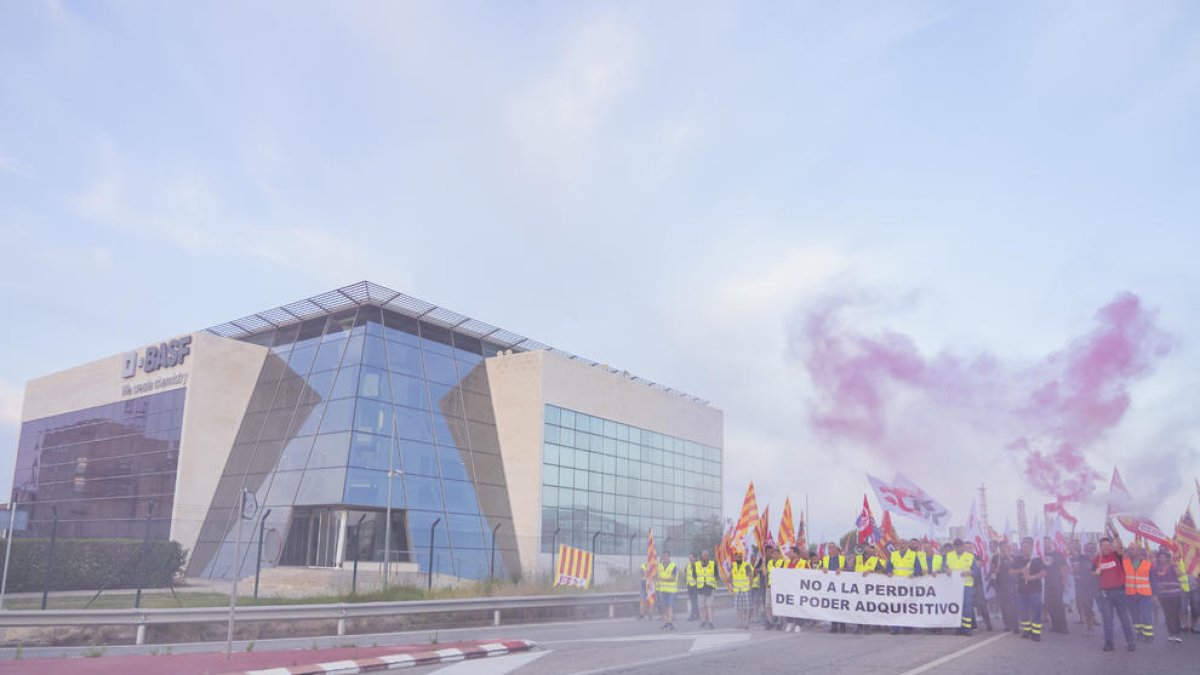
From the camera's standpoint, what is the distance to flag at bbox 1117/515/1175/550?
845 inches

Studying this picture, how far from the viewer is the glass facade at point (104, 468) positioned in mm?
38625

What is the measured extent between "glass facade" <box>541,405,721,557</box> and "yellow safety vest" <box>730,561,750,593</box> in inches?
775

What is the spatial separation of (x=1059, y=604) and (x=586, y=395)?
2888 centimetres

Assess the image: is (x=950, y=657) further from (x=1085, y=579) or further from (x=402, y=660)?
(x=1085, y=579)

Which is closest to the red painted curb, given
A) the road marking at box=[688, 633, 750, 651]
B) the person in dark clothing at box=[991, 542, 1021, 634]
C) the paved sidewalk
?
the paved sidewalk

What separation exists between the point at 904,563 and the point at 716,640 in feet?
13.7

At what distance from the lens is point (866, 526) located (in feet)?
79.2

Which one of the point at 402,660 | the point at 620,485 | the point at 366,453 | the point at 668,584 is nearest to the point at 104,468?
the point at 366,453

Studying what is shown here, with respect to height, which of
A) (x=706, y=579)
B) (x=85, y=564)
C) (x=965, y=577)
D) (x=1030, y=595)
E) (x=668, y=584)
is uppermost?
(x=965, y=577)

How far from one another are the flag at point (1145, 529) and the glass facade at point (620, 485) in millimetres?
23868

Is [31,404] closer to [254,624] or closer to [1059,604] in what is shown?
[254,624]

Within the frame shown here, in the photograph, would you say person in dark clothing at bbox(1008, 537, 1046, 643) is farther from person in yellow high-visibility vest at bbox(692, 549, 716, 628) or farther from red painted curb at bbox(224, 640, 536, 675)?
red painted curb at bbox(224, 640, 536, 675)

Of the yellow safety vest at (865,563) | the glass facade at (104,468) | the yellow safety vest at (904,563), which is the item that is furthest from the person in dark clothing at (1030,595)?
the glass facade at (104,468)

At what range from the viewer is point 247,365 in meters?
40.4
